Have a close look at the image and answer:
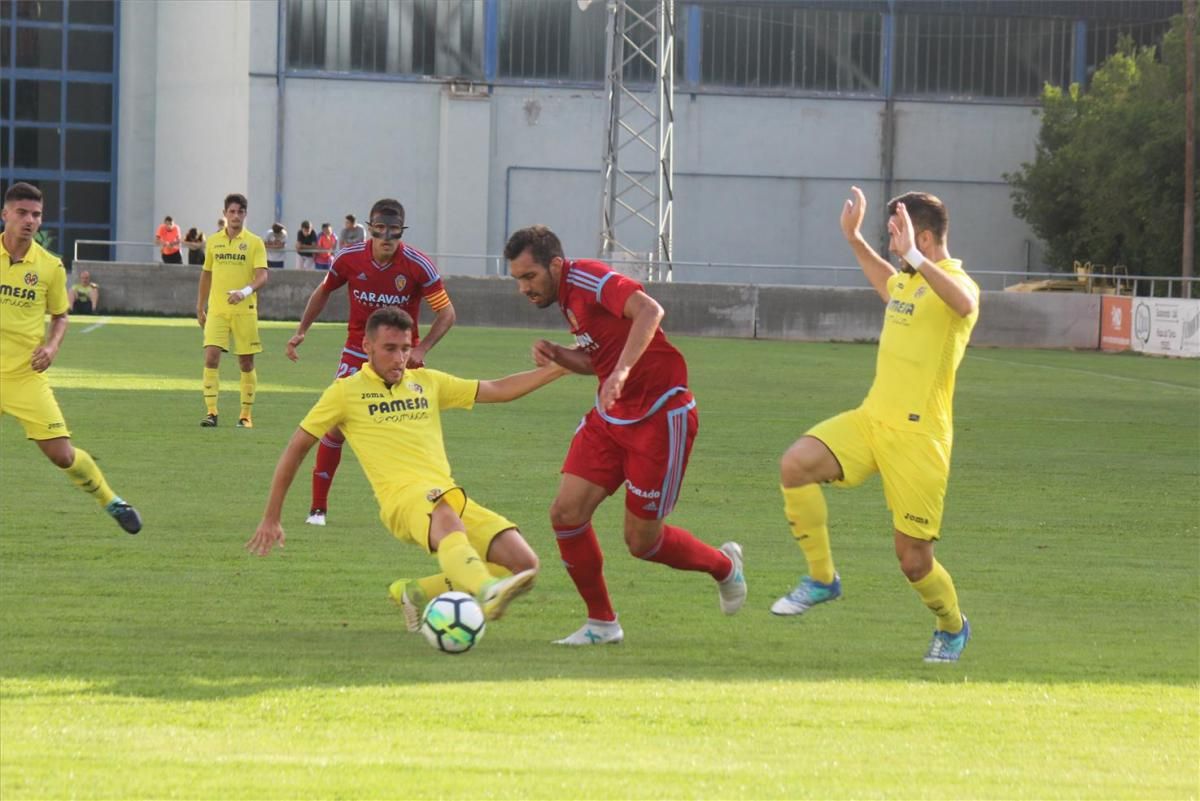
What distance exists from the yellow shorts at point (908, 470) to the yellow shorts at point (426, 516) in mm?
1565

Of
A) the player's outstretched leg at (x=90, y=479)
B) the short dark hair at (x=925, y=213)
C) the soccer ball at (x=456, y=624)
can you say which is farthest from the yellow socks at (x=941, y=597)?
the player's outstretched leg at (x=90, y=479)

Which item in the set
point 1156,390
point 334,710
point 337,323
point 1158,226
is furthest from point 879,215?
point 334,710

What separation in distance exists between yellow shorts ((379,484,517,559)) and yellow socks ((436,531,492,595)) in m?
0.15

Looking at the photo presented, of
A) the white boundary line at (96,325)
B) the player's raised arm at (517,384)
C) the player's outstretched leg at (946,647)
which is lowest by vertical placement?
the player's outstretched leg at (946,647)

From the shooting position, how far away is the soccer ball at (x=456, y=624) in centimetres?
730

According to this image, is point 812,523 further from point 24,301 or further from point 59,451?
point 24,301

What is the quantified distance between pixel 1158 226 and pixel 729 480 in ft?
134

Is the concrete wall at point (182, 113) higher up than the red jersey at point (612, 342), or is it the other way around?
the concrete wall at point (182, 113)

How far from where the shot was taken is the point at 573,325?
7992 millimetres

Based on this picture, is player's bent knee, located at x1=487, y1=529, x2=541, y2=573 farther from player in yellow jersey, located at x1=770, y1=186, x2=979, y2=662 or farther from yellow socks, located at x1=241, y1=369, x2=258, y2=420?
yellow socks, located at x1=241, y1=369, x2=258, y2=420

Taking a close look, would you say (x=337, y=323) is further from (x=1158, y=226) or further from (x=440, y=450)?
(x=440, y=450)

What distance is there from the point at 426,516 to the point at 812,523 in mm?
1763

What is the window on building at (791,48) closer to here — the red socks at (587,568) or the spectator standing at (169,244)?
the spectator standing at (169,244)

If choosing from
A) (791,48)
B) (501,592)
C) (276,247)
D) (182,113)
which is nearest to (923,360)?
(501,592)
